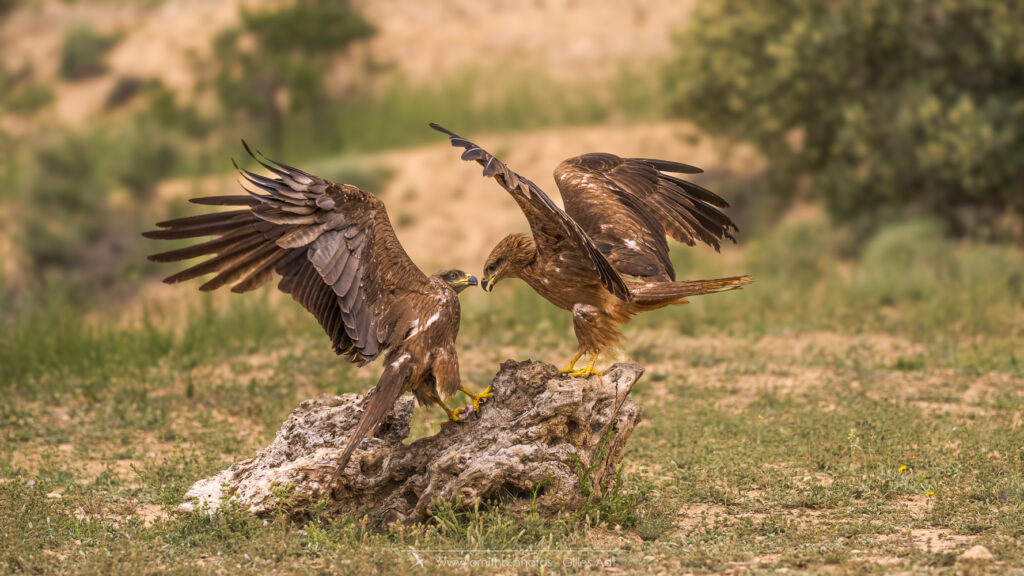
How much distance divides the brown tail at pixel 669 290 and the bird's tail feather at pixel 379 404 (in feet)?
4.10

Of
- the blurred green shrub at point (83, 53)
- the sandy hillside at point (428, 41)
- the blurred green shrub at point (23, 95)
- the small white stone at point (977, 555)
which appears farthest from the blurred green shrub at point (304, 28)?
the small white stone at point (977, 555)

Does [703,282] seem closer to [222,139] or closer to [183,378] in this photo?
[183,378]

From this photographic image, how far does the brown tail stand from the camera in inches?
214

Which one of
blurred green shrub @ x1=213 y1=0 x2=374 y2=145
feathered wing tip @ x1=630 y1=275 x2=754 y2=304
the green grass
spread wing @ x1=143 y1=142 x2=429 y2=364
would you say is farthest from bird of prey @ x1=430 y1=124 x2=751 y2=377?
blurred green shrub @ x1=213 y1=0 x2=374 y2=145

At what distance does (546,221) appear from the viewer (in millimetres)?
5484

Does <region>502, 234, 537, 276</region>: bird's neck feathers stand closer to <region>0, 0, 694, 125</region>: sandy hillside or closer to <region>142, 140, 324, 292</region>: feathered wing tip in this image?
<region>142, 140, 324, 292</region>: feathered wing tip

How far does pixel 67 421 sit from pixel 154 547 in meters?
3.30

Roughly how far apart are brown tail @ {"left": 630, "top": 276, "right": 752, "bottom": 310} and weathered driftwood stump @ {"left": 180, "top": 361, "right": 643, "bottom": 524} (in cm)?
37

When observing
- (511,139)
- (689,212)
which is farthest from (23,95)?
(689,212)

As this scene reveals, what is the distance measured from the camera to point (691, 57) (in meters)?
17.1

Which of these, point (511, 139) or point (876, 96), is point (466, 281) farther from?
point (511, 139)

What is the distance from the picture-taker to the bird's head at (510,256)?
589 cm

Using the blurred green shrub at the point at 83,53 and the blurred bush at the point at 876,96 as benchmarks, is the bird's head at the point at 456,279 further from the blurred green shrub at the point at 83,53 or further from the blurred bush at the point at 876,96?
the blurred green shrub at the point at 83,53

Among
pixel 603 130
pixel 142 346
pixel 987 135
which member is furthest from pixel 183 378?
pixel 603 130
